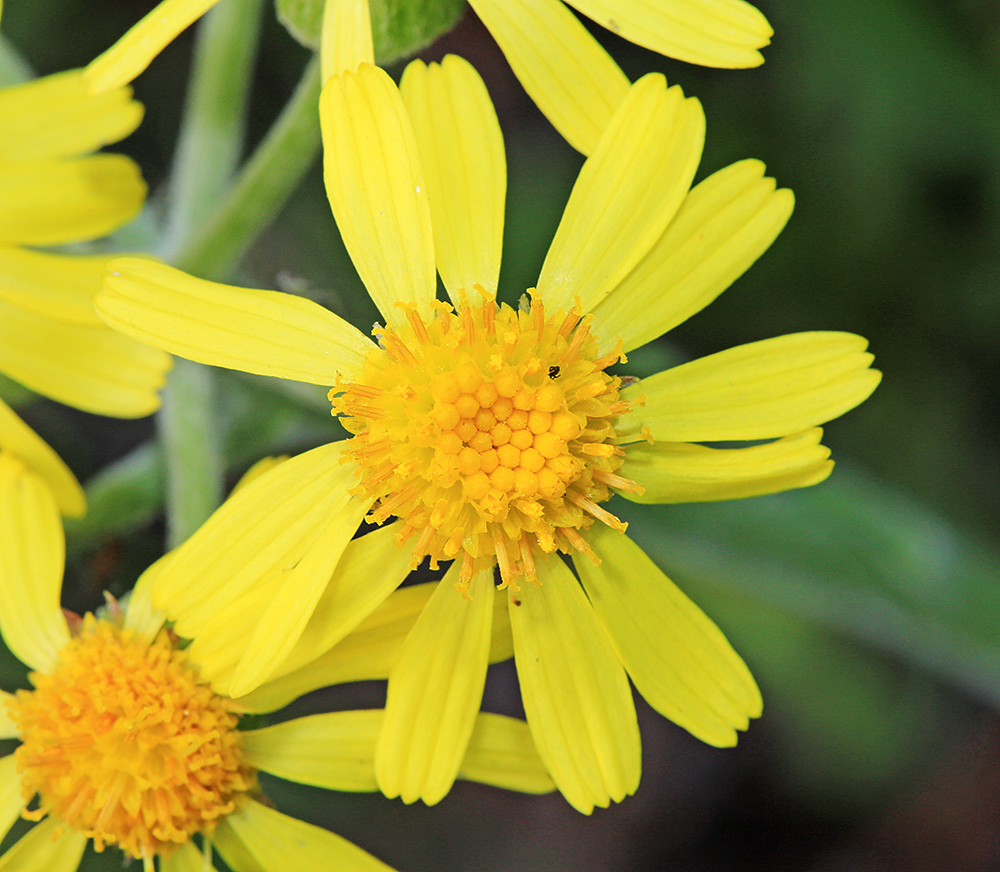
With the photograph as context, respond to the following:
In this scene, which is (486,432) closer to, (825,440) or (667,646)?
(667,646)

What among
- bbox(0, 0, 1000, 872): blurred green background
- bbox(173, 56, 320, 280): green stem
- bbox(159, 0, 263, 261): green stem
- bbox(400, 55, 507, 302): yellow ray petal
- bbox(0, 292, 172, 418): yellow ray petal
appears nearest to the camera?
bbox(400, 55, 507, 302): yellow ray petal

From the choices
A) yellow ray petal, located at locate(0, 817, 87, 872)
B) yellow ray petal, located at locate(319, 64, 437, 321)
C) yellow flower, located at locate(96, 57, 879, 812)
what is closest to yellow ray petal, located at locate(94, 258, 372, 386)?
yellow flower, located at locate(96, 57, 879, 812)

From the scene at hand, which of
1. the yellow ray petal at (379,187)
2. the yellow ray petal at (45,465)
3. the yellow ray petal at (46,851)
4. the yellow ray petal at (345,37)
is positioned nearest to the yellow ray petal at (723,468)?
the yellow ray petal at (379,187)

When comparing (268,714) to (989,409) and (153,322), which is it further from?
(989,409)

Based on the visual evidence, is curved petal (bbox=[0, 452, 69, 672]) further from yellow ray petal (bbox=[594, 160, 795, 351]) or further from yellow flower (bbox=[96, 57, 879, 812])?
yellow ray petal (bbox=[594, 160, 795, 351])

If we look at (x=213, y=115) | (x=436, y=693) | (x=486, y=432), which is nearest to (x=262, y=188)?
(x=213, y=115)

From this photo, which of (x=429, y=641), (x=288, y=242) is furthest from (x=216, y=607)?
(x=288, y=242)

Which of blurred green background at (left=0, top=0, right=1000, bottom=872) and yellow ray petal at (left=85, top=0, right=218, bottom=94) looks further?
blurred green background at (left=0, top=0, right=1000, bottom=872)

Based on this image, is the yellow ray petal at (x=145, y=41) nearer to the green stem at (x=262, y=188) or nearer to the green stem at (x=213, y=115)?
the green stem at (x=262, y=188)
